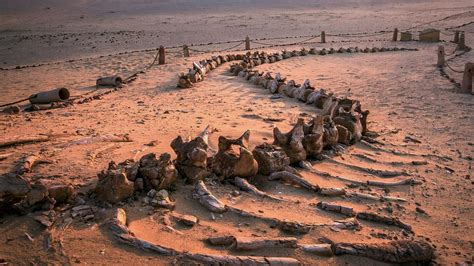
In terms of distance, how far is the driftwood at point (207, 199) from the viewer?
4.12 metres

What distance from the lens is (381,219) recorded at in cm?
416

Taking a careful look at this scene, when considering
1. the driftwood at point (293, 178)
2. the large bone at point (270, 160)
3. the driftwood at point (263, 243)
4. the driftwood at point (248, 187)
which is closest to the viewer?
the driftwood at point (263, 243)

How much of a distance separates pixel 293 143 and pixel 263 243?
82.7 inches

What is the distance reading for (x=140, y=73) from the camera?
520 inches

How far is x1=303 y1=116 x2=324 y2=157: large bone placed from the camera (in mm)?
5680

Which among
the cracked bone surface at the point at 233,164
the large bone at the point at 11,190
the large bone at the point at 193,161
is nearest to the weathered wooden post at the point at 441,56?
the cracked bone surface at the point at 233,164

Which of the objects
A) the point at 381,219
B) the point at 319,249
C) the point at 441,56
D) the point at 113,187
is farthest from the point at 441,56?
the point at 113,187

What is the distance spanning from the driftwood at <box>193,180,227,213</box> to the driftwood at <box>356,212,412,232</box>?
4.44 feet

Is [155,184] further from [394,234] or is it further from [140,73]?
[140,73]

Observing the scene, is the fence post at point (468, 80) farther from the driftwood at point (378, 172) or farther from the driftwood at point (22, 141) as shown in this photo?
the driftwood at point (22, 141)

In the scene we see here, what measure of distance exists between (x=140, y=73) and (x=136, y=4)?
39.7 m

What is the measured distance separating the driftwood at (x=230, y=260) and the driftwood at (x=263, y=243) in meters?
0.18

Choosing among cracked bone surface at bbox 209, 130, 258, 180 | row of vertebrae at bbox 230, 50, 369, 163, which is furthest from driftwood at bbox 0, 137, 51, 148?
row of vertebrae at bbox 230, 50, 369, 163

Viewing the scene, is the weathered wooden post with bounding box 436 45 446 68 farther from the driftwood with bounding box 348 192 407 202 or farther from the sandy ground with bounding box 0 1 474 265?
the driftwood with bounding box 348 192 407 202
